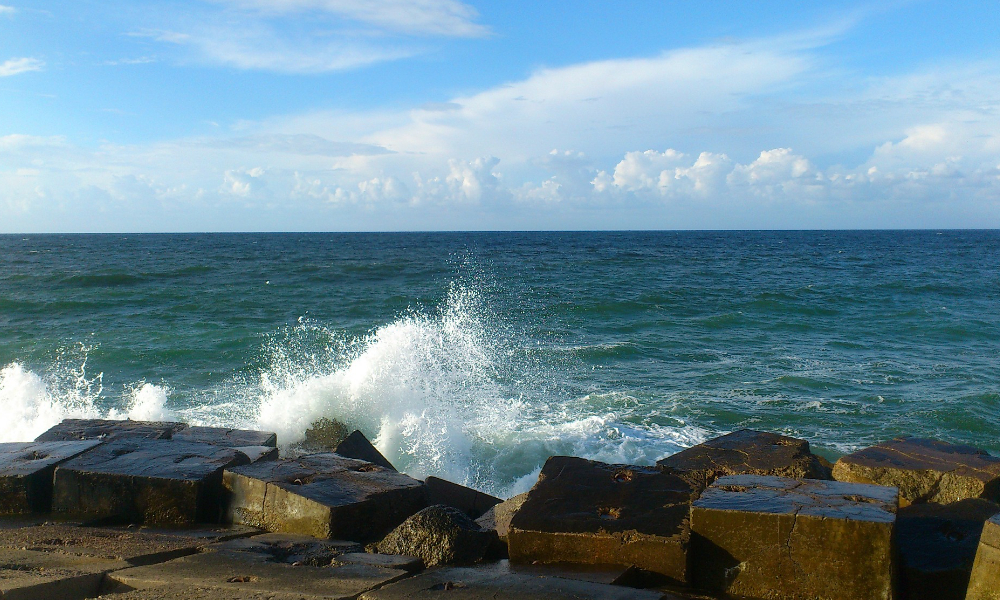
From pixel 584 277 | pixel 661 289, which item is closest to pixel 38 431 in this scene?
pixel 661 289

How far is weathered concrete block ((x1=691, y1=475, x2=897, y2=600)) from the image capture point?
9.65ft

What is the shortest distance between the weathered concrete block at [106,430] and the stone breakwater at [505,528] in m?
0.34

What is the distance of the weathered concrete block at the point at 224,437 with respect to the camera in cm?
539

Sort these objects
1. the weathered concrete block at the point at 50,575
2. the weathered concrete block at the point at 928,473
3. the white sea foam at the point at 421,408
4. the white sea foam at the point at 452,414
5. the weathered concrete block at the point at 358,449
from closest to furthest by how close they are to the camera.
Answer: the weathered concrete block at the point at 50,575 < the weathered concrete block at the point at 928,473 < the weathered concrete block at the point at 358,449 < the white sea foam at the point at 452,414 < the white sea foam at the point at 421,408

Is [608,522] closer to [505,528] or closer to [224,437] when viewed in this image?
[505,528]

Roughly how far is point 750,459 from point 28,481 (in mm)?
4510

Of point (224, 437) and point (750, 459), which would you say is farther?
point (224, 437)

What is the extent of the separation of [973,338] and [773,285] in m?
9.91

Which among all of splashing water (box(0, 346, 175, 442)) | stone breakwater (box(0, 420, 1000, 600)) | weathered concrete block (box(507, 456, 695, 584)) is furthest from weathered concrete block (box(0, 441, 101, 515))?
splashing water (box(0, 346, 175, 442))

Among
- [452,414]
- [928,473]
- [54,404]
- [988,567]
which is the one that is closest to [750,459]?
[928,473]

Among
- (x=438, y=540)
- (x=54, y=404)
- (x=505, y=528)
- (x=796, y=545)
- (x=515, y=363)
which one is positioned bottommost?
(x=54, y=404)

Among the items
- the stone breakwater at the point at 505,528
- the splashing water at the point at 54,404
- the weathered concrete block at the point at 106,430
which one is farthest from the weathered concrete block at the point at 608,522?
the splashing water at the point at 54,404

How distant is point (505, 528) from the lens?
4055mm

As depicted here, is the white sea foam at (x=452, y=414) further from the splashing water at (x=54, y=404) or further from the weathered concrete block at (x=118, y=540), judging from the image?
the weathered concrete block at (x=118, y=540)
